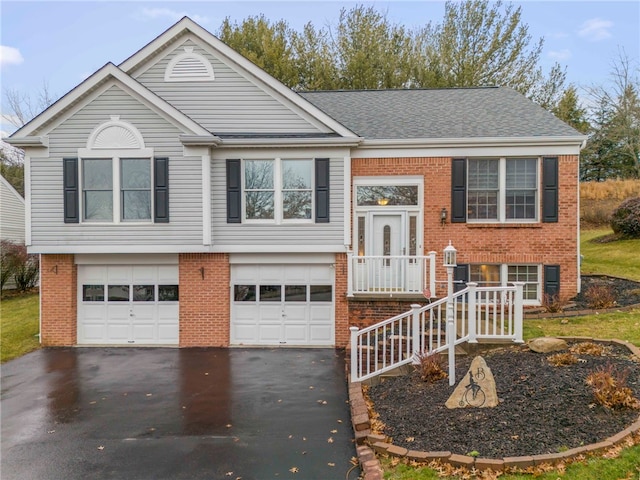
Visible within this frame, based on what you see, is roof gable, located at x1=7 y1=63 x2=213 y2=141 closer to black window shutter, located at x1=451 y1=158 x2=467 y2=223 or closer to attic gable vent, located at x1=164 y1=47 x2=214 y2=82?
attic gable vent, located at x1=164 y1=47 x2=214 y2=82

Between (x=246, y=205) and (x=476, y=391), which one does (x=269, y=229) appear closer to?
(x=246, y=205)

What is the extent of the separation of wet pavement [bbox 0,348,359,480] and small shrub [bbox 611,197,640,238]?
16.6 metres

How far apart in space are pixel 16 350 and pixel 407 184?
11.4 m

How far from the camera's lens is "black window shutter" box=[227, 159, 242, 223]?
37.0 ft

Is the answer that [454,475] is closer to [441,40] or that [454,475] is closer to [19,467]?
[19,467]

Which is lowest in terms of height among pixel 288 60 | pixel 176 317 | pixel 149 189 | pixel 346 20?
pixel 176 317

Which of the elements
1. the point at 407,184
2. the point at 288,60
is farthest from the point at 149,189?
the point at 288,60

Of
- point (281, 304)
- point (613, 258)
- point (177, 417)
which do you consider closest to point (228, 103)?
point (281, 304)

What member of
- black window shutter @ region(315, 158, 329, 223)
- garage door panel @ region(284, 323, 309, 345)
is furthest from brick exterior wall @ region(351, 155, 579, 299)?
garage door panel @ region(284, 323, 309, 345)

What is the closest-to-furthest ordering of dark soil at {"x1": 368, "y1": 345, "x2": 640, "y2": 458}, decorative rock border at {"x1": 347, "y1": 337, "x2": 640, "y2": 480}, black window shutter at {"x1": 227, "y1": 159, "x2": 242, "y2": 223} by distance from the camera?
decorative rock border at {"x1": 347, "y1": 337, "x2": 640, "y2": 480}, dark soil at {"x1": 368, "y1": 345, "x2": 640, "y2": 458}, black window shutter at {"x1": 227, "y1": 159, "x2": 242, "y2": 223}

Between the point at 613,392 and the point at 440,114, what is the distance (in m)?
9.87

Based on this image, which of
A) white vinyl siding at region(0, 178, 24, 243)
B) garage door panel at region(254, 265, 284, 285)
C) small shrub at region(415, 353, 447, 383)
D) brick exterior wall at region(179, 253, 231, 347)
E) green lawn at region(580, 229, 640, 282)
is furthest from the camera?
white vinyl siding at region(0, 178, 24, 243)

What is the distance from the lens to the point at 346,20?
26125 mm

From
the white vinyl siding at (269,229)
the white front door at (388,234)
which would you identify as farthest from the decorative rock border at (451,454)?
the white front door at (388,234)
